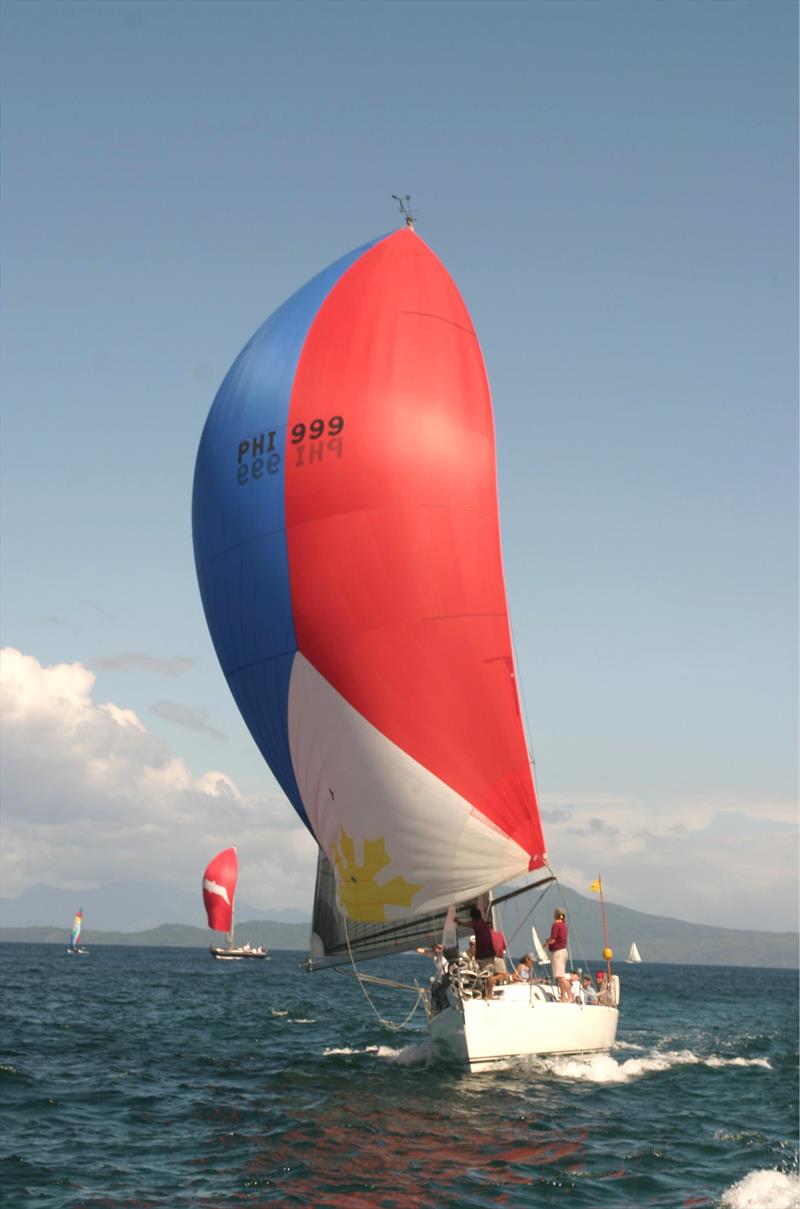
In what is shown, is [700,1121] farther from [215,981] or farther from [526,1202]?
[215,981]

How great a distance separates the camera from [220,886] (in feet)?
225

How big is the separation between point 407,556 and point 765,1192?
33.6 feet

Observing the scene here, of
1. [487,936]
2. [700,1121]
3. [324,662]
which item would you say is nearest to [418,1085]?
[487,936]

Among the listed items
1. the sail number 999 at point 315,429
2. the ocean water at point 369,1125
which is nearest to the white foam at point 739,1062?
the ocean water at point 369,1125

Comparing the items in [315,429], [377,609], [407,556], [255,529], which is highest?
[315,429]

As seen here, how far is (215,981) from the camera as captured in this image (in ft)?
207

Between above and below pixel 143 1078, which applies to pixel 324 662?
above

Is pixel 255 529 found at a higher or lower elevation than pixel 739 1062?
higher

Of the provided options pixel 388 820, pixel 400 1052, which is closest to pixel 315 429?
pixel 388 820

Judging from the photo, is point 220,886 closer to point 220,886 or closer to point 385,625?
point 220,886

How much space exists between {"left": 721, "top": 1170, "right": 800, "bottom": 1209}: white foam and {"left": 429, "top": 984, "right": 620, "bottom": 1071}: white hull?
528cm

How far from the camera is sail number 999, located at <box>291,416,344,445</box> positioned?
1883cm

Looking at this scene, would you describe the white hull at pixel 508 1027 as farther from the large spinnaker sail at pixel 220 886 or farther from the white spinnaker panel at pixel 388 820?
the large spinnaker sail at pixel 220 886

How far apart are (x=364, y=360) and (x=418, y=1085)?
482 inches
